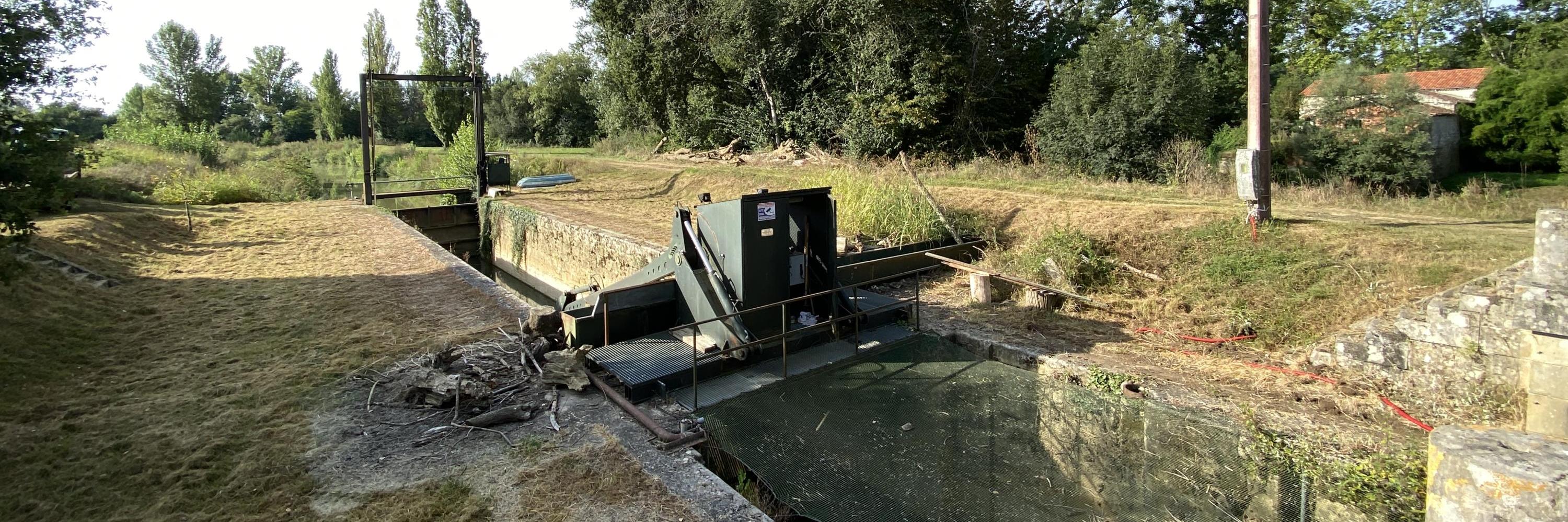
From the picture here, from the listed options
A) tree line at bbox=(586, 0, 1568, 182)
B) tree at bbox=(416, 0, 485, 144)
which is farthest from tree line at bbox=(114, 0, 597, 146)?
tree line at bbox=(586, 0, 1568, 182)

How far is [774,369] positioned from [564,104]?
1628 inches

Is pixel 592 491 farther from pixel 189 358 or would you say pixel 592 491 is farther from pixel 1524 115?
pixel 1524 115

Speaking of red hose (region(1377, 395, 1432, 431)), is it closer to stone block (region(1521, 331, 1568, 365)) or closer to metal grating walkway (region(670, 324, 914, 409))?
stone block (region(1521, 331, 1568, 365))

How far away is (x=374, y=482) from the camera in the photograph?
14.5 feet

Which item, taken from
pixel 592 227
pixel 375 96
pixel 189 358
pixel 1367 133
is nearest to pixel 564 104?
pixel 375 96

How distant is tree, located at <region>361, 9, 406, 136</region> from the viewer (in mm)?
49562

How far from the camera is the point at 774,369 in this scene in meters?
6.51

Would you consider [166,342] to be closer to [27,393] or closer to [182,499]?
[27,393]

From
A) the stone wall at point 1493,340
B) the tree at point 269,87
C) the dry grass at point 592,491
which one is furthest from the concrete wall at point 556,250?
the tree at point 269,87

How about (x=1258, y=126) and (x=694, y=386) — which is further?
(x=1258, y=126)

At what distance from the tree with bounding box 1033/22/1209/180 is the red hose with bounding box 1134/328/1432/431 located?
10.0 meters

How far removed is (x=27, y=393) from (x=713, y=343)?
5.27m

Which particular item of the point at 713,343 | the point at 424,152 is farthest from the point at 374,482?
the point at 424,152

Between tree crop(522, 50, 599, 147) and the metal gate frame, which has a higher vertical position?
tree crop(522, 50, 599, 147)
